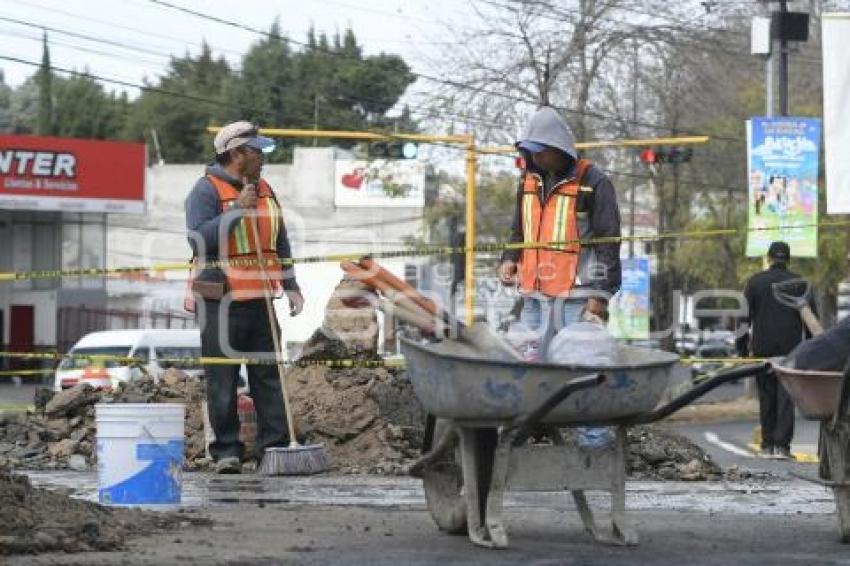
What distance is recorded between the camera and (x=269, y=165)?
8275 cm

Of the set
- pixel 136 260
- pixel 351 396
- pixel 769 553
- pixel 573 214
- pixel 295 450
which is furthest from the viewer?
pixel 136 260

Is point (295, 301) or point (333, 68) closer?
point (295, 301)

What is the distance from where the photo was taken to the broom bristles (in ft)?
34.3

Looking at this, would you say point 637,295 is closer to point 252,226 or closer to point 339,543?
point 252,226

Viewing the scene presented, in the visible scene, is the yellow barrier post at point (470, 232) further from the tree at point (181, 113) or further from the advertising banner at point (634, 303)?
Result: the tree at point (181, 113)

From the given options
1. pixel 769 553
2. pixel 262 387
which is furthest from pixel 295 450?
pixel 769 553

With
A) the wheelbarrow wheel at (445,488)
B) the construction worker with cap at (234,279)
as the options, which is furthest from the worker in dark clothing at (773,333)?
the wheelbarrow wheel at (445,488)

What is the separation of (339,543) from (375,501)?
195 centimetres

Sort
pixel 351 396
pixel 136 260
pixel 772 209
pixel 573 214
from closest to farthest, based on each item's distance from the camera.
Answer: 1. pixel 573 214
2. pixel 351 396
3. pixel 772 209
4. pixel 136 260

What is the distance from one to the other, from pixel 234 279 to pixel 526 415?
403cm

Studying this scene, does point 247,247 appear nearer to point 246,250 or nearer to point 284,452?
point 246,250

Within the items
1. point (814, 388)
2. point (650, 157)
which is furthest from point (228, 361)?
point (650, 157)

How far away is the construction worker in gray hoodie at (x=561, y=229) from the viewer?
8.67 m

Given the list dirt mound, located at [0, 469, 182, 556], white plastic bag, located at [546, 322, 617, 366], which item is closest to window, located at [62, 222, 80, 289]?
dirt mound, located at [0, 469, 182, 556]
